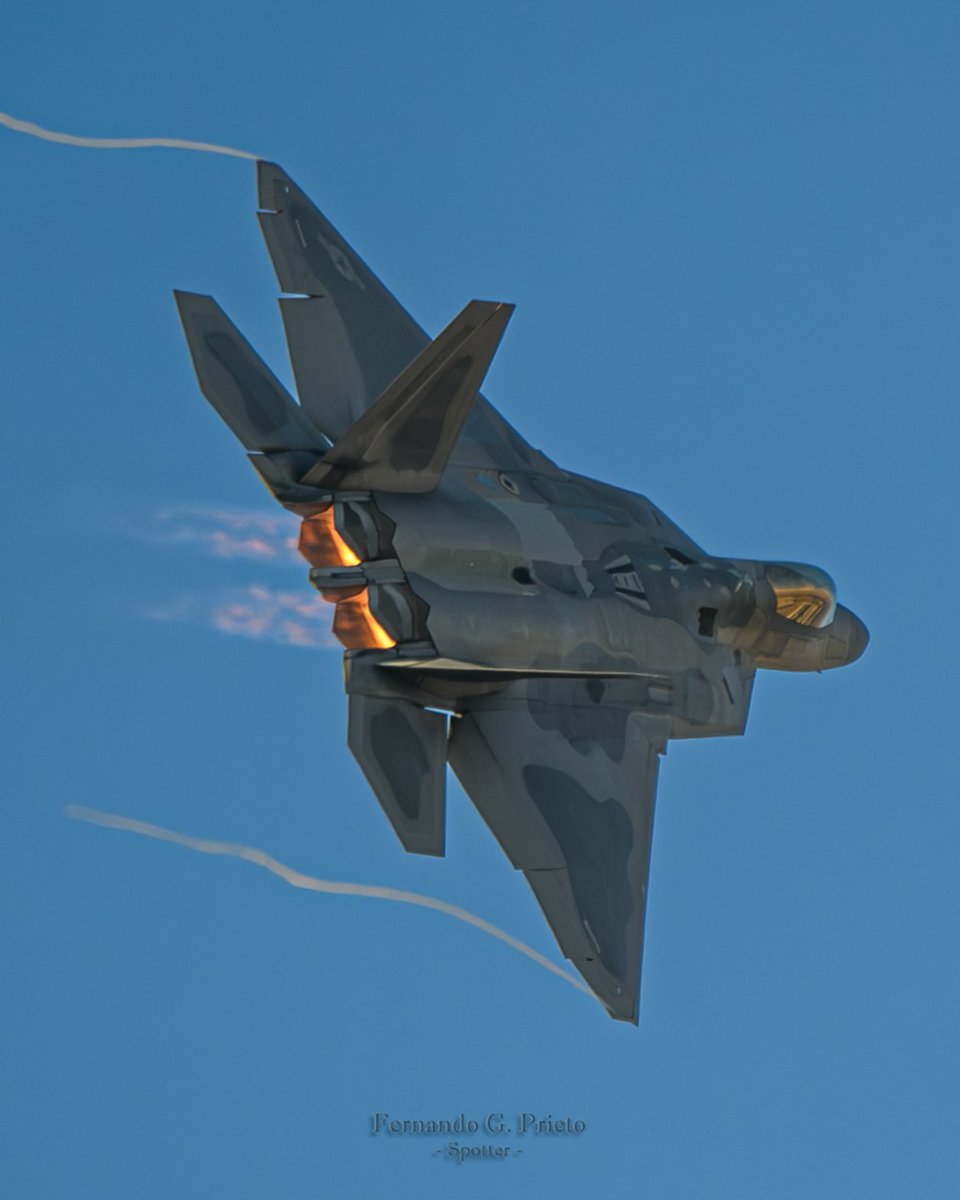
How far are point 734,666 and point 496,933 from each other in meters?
4.53

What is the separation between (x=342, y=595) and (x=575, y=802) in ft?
8.25

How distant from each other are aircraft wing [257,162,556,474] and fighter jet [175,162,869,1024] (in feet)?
0.09

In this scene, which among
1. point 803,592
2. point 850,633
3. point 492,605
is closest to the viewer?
point 492,605

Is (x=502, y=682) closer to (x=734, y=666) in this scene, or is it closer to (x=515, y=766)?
(x=515, y=766)

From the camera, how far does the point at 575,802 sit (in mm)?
21969

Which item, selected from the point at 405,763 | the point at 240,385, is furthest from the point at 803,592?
the point at 240,385

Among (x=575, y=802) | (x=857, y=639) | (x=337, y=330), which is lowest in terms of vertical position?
(x=575, y=802)

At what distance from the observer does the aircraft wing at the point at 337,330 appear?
23562 millimetres

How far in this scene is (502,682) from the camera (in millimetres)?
22203

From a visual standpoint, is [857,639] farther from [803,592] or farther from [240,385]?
[240,385]

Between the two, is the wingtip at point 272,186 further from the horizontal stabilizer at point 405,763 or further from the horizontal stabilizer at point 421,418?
the horizontal stabilizer at point 405,763

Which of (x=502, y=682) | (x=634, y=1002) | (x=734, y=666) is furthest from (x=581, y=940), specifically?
(x=734, y=666)

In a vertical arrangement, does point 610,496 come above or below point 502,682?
above

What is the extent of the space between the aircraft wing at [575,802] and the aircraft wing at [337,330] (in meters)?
2.36
